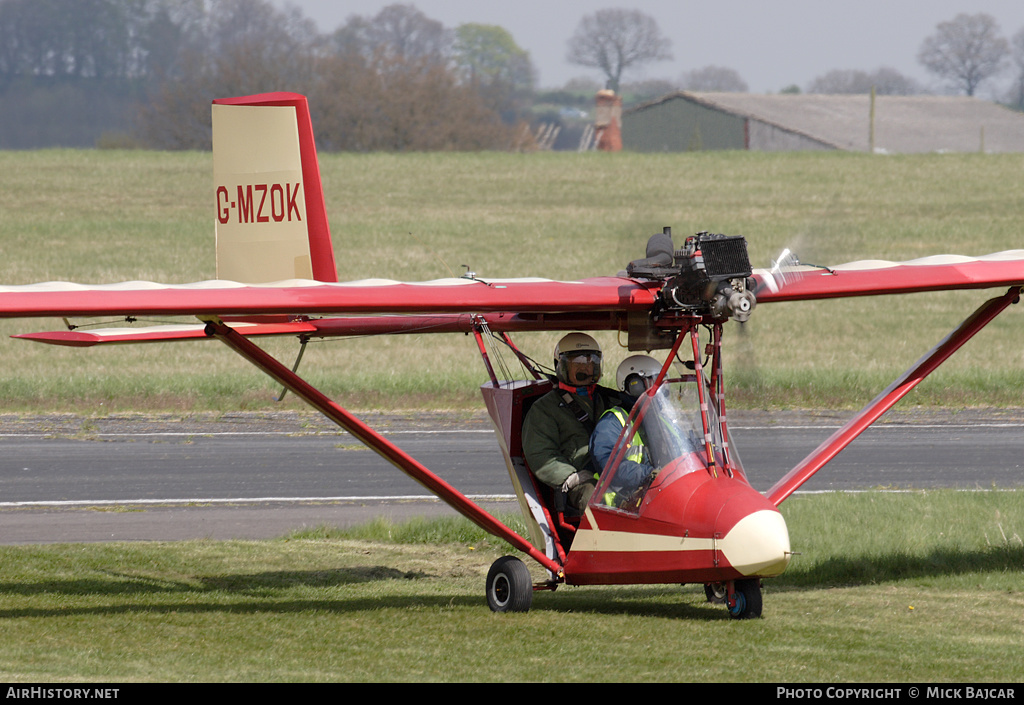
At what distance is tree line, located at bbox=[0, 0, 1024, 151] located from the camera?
8006 centimetres

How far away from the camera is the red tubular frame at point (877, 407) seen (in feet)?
30.9

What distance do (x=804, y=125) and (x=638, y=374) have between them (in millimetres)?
85000

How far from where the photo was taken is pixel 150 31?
10075 centimetres

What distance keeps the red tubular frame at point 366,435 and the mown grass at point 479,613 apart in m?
0.55

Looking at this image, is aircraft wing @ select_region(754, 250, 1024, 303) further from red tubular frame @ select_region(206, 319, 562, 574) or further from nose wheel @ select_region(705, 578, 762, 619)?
red tubular frame @ select_region(206, 319, 562, 574)

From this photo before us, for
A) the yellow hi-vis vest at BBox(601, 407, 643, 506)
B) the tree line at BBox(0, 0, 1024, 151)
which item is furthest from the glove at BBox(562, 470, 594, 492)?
the tree line at BBox(0, 0, 1024, 151)

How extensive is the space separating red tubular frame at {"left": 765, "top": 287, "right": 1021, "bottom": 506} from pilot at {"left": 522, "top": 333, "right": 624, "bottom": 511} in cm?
139

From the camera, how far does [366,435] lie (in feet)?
31.0

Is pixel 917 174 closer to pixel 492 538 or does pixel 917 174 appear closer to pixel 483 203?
pixel 483 203

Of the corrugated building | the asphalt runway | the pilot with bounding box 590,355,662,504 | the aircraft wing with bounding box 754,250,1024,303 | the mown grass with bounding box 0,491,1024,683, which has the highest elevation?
the corrugated building

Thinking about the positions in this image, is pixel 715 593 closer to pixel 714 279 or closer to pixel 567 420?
pixel 567 420

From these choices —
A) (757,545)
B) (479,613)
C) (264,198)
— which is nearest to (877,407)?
(757,545)
